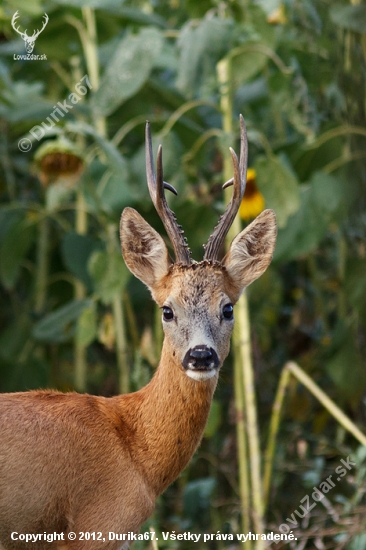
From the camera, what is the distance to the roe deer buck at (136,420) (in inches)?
131

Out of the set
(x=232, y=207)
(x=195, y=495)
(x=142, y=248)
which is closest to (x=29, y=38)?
(x=142, y=248)

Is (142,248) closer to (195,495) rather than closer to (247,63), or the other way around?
(247,63)

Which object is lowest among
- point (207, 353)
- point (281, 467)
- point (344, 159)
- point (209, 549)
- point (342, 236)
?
point (209, 549)

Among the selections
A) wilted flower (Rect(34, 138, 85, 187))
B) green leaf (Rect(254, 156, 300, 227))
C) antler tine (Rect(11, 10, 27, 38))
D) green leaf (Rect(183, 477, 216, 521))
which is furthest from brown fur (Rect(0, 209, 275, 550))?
antler tine (Rect(11, 10, 27, 38))

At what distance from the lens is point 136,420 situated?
3.66 meters

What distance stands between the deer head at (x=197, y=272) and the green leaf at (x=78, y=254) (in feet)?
6.05

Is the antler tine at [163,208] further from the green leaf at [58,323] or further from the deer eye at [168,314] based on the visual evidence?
the green leaf at [58,323]

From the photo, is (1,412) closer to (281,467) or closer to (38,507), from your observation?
(38,507)

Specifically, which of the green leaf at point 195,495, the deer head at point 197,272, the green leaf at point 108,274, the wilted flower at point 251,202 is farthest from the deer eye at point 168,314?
the green leaf at point 195,495

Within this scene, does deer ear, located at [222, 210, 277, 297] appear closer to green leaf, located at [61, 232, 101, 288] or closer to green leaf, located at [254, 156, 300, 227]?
green leaf, located at [254, 156, 300, 227]

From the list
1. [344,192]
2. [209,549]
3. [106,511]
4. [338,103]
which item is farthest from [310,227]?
A: [106,511]

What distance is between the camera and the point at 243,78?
5109mm

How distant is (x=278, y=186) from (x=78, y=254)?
1434 millimetres

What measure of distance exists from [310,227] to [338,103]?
1167 millimetres
